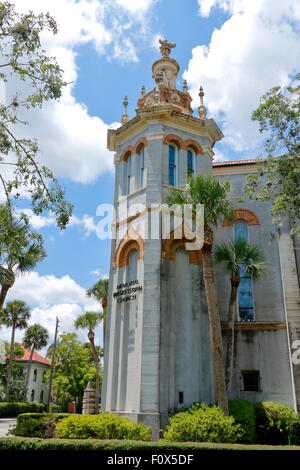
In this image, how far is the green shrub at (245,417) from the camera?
14.7 metres

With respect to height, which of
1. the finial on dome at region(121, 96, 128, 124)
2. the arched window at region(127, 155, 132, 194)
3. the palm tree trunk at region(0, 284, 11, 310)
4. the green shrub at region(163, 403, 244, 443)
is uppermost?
the finial on dome at region(121, 96, 128, 124)

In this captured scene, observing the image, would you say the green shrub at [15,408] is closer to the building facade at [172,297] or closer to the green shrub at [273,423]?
the building facade at [172,297]

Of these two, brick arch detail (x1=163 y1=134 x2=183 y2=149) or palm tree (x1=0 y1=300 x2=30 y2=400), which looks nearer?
brick arch detail (x1=163 y1=134 x2=183 y2=149)

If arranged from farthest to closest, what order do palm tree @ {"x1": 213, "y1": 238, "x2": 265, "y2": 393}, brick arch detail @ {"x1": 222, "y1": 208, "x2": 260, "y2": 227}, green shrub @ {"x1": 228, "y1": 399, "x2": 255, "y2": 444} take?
1. brick arch detail @ {"x1": 222, "y1": 208, "x2": 260, "y2": 227}
2. palm tree @ {"x1": 213, "y1": 238, "x2": 265, "y2": 393}
3. green shrub @ {"x1": 228, "y1": 399, "x2": 255, "y2": 444}

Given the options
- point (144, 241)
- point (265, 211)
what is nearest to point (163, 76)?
point (265, 211)

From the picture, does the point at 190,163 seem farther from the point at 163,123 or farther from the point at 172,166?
the point at 163,123

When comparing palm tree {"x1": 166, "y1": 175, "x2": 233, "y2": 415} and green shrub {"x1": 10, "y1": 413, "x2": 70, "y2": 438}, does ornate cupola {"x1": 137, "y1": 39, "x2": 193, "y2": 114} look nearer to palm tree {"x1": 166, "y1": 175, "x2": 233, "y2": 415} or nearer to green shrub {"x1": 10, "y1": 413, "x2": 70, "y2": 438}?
palm tree {"x1": 166, "y1": 175, "x2": 233, "y2": 415}

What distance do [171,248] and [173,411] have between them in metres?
6.67

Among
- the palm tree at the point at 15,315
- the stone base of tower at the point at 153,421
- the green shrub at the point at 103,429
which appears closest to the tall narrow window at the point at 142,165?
the stone base of tower at the point at 153,421

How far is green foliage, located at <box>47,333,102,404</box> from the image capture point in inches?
1779

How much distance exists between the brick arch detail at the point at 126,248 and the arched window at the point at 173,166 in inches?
122

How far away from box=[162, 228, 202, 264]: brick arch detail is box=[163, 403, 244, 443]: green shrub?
262 inches

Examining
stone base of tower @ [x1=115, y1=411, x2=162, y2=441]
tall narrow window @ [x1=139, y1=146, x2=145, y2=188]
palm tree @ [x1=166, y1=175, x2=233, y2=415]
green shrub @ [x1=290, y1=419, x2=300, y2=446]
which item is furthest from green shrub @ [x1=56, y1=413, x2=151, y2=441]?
tall narrow window @ [x1=139, y1=146, x2=145, y2=188]
